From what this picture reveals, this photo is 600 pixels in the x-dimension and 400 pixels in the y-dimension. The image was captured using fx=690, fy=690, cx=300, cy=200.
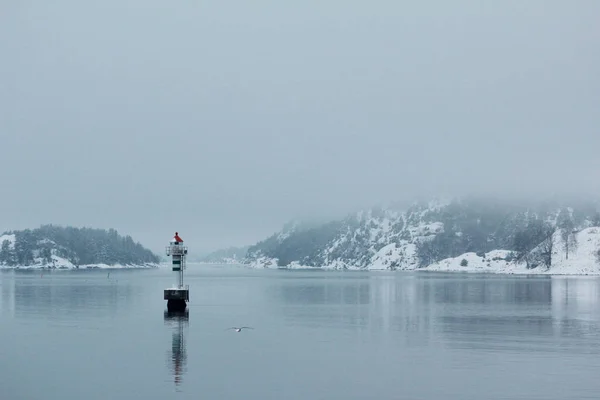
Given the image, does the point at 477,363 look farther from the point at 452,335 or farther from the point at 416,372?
the point at 452,335

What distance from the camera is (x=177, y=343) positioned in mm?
63781

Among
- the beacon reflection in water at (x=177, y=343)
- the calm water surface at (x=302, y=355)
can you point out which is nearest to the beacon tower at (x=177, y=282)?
the beacon reflection in water at (x=177, y=343)

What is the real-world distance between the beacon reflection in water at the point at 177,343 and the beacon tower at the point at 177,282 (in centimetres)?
142

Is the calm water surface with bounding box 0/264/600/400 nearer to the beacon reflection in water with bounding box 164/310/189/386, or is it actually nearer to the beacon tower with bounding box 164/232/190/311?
the beacon reflection in water with bounding box 164/310/189/386

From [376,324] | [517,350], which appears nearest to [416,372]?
[517,350]

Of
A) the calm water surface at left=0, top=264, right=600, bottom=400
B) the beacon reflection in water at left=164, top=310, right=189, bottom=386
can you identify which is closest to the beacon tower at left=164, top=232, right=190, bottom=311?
the beacon reflection in water at left=164, top=310, right=189, bottom=386

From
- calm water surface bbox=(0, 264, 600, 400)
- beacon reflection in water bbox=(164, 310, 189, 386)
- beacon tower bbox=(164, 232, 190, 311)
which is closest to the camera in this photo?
calm water surface bbox=(0, 264, 600, 400)

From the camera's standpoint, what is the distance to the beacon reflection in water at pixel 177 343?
4844 cm

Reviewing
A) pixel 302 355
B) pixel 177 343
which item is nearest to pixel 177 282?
pixel 177 343

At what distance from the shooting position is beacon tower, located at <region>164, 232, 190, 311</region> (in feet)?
326

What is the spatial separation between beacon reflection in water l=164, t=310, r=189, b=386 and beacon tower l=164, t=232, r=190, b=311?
4.67 feet

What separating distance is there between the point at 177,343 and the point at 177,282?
4276 cm

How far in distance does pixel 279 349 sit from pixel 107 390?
2087 cm

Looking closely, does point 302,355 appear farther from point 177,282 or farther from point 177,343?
point 177,282
